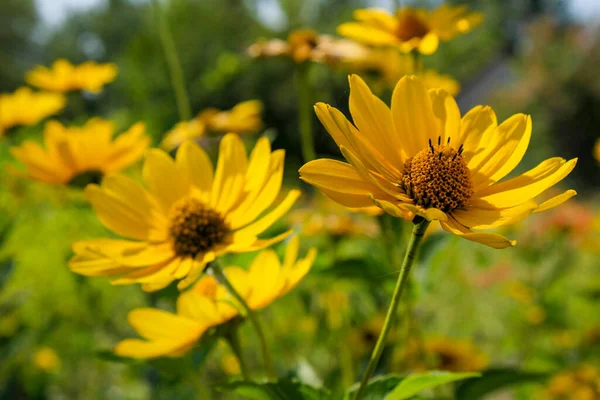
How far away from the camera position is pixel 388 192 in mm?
484

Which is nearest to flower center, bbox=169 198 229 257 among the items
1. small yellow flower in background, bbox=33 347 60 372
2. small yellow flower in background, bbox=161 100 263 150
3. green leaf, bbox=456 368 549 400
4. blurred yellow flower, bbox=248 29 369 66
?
green leaf, bbox=456 368 549 400

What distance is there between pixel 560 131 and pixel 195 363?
7.39m

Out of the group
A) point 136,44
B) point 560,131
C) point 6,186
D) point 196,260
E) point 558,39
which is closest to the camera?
point 196,260

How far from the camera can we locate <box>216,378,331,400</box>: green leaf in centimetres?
51

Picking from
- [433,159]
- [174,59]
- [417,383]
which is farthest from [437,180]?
[174,59]

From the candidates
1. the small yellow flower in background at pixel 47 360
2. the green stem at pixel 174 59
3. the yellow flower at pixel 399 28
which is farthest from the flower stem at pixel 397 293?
the small yellow flower in background at pixel 47 360

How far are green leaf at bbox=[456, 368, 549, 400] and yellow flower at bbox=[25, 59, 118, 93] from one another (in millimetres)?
1285

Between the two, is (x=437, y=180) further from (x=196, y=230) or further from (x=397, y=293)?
(x=196, y=230)

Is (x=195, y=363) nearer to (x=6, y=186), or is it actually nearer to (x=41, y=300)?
(x=41, y=300)

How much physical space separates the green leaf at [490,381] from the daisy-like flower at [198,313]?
0.98 ft

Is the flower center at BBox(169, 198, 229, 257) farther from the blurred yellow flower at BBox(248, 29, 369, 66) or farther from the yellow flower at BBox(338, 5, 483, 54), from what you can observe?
the blurred yellow flower at BBox(248, 29, 369, 66)

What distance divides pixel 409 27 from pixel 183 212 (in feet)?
1.55

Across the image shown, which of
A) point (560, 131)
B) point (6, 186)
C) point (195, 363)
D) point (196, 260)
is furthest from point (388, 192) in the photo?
point (560, 131)

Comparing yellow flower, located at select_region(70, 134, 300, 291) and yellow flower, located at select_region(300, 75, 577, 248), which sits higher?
yellow flower, located at select_region(70, 134, 300, 291)
